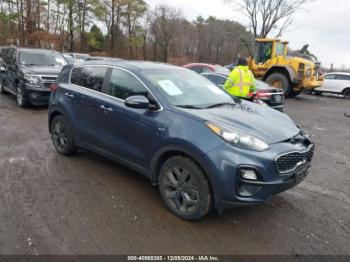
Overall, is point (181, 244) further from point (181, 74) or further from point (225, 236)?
point (181, 74)

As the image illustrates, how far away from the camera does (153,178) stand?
356 centimetres

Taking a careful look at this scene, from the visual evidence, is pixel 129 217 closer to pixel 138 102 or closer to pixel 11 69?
pixel 138 102

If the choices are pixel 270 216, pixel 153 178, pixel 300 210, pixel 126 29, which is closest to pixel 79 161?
pixel 153 178

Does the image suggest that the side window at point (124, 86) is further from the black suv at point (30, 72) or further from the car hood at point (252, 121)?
the black suv at point (30, 72)

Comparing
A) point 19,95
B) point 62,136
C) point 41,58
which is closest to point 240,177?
point 62,136

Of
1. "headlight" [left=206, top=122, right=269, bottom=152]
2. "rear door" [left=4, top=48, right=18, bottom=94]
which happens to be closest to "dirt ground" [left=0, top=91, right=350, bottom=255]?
"headlight" [left=206, top=122, right=269, bottom=152]

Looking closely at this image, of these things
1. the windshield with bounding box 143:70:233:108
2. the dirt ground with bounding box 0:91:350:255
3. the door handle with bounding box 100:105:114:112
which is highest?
the windshield with bounding box 143:70:233:108

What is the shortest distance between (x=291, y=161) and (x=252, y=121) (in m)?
0.60

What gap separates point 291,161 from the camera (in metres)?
3.06

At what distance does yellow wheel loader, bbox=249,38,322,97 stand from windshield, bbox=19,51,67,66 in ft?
32.9

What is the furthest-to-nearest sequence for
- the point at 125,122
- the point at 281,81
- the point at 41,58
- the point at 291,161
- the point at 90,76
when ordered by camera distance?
1. the point at 281,81
2. the point at 41,58
3. the point at 90,76
4. the point at 125,122
5. the point at 291,161

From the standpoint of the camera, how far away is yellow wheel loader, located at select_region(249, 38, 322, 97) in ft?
46.6

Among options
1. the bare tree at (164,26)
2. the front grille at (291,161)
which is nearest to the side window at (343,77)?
the front grille at (291,161)

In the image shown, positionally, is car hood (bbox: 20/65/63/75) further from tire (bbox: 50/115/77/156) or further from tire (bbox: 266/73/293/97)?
tire (bbox: 266/73/293/97)
